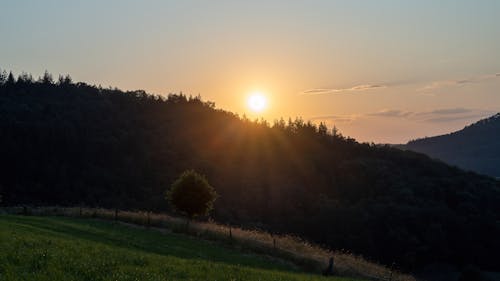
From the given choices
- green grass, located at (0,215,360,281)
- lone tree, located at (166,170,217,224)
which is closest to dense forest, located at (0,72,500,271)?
lone tree, located at (166,170,217,224)

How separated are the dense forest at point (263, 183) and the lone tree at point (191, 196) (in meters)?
70.6

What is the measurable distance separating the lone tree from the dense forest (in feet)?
232

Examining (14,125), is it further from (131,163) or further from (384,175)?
(384,175)

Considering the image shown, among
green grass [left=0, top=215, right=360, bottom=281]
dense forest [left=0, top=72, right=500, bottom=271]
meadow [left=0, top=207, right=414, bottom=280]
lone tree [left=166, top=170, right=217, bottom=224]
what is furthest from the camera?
dense forest [left=0, top=72, right=500, bottom=271]

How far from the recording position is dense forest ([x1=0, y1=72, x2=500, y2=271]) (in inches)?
5202

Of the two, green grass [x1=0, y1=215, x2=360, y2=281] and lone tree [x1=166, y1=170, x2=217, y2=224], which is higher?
lone tree [x1=166, y1=170, x2=217, y2=224]

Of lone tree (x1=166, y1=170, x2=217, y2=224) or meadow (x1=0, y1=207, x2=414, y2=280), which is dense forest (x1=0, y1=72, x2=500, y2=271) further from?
meadow (x1=0, y1=207, x2=414, y2=280)

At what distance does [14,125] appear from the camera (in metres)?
152

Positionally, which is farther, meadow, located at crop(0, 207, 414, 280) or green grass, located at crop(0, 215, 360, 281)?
meadow, located at crop(0, 207, 414, 280)

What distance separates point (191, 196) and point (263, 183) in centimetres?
11721

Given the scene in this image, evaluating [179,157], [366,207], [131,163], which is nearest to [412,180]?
[366,207]

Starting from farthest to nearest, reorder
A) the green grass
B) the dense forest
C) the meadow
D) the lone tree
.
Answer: the dense forest, the lone tree, the meadow, the green grass

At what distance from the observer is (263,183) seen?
17325cm

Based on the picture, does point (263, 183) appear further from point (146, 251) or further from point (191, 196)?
point (146, 251)
